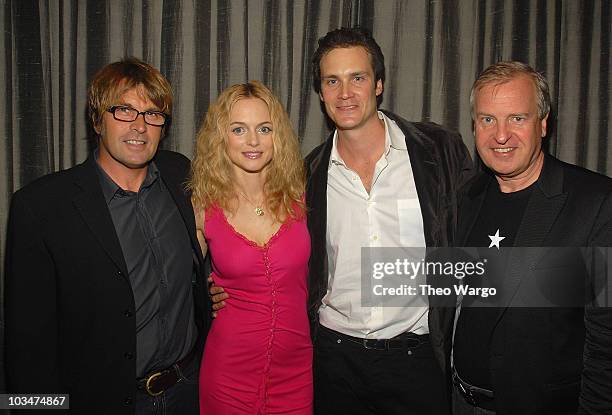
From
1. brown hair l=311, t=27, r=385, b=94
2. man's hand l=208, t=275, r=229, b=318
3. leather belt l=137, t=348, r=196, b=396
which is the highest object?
brown hair l=311, t=27, r=385, b=94

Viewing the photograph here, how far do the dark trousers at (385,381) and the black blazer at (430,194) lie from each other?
0.08 meters

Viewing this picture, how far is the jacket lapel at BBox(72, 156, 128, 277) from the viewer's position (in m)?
1.67

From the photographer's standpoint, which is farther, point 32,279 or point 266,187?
point 266,187

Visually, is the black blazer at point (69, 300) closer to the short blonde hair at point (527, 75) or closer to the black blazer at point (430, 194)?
the black blazer at point (430, 194)

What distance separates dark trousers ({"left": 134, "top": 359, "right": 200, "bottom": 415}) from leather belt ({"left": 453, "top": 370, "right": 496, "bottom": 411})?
1063 mm

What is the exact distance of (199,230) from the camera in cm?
212

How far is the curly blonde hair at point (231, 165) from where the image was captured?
2113 millimetres

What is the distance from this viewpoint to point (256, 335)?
6.40ft

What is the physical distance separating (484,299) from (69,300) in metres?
1.49

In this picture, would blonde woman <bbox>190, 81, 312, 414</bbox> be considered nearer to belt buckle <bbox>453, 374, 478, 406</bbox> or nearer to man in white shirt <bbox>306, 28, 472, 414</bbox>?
man in white shirt <bbox>306, 28, 472, 414</bbox>

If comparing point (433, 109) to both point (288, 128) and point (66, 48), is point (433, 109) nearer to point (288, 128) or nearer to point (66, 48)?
point (288, 128)

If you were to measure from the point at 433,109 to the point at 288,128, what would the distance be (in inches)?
39.3

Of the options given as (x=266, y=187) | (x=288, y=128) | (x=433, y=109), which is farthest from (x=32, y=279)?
(x=433, y=109)

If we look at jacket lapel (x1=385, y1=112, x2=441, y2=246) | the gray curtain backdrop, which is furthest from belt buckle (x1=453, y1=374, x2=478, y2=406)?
the gray curtain backdrop
